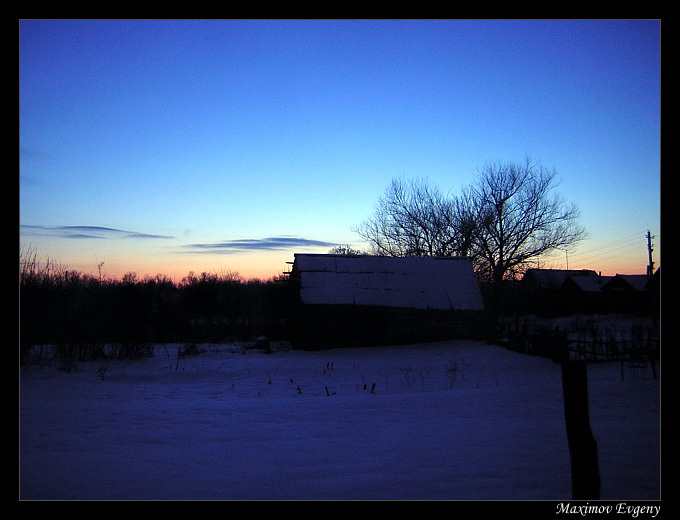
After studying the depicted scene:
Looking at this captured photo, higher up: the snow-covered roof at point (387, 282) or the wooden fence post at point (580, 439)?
the snow-covered roof at point (387, 282)

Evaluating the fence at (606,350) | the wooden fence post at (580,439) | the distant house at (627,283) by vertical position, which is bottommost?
the fence at (606,350)

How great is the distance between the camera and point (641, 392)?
9.14 metres

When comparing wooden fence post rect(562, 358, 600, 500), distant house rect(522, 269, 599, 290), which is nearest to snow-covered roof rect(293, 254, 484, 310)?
wooden fence post rect(562, 358, 600, 500)

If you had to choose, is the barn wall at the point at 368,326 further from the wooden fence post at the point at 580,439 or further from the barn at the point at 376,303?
the wooden fence post at the point at 580,439

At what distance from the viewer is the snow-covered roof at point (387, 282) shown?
21.0m

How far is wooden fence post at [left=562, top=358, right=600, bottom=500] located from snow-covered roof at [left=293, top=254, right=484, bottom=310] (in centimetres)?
1643

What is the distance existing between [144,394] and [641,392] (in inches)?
394

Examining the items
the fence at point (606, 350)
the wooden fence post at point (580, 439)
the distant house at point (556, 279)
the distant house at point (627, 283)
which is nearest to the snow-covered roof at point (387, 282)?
the fence at point (606, 350)

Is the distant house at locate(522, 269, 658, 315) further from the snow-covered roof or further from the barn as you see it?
the barn

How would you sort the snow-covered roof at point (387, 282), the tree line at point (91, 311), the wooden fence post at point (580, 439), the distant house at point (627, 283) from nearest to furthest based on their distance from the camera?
the wooden fence post at point (580, 439) → the tree line at point (91, 311) → the snow-covered roof at point (387, 282) → the distant house at point (627, 283)

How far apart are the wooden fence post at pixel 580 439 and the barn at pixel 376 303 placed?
16400 millimetres

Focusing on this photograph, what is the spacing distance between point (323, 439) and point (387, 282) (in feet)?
52.1
